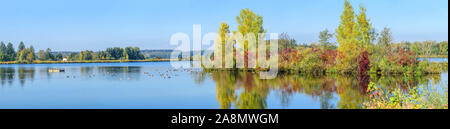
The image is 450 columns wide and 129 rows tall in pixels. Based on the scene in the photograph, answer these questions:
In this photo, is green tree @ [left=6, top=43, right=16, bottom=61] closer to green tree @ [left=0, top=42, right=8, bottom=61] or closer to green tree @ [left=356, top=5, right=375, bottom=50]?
green tree @ [left=0, top=42, right=8, bottom=61]

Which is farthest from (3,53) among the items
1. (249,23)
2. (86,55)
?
(249,23)

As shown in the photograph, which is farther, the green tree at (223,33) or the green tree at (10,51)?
the green tree at (10,51)

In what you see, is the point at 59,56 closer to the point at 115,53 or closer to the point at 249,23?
the point at 115,53

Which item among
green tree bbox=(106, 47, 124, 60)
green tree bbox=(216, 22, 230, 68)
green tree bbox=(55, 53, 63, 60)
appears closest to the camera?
green tree bbox=(216, 22, 230, 68)

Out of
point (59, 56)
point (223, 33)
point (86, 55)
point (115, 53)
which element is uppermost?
point (223, 33)

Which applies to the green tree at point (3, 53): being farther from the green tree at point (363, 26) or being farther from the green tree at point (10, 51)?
the green tree at point (363, 26)

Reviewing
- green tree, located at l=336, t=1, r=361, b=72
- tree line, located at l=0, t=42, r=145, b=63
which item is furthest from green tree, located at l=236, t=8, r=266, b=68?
tree line, located at l=0, t=42, r=145, b=63

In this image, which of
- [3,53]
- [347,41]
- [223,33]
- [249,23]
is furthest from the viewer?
[3,53]

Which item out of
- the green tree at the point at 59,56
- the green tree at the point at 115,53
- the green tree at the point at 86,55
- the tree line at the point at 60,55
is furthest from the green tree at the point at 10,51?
the green tree at the point at 115,53
